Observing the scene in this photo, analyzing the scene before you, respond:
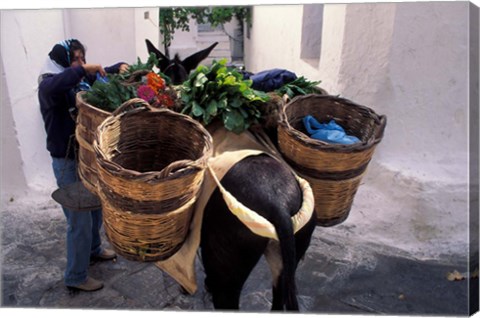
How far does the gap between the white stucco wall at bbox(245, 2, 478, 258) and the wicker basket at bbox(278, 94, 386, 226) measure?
1.70m

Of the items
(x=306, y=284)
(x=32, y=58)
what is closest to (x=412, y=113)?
(x=306, y=284)

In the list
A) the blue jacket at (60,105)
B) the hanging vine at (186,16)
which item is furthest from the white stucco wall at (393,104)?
the hanging vine at (186,16)

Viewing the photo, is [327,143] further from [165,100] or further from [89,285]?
[89,285]

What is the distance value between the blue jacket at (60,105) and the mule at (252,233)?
4.09 feet

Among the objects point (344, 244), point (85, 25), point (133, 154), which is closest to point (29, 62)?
point (85, 25)

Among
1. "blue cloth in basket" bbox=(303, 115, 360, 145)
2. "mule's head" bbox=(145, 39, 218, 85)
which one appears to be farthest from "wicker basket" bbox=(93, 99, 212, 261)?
"mule's head" bbox=(145, 39, 218, 85)

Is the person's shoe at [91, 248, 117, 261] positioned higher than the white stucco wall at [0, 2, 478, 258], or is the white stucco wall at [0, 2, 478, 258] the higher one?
the white stucco wall at [0, 2, 478, 258]

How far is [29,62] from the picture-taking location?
445cm

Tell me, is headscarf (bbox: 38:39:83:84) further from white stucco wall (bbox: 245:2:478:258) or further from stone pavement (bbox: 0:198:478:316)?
white stucco wall (bbox: 245:2:478:258)

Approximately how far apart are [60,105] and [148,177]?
1570 mm

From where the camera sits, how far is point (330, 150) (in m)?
2.17

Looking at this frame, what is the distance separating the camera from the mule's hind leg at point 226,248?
216cm

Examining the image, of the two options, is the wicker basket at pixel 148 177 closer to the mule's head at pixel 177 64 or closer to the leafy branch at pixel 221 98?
the leafy branch at pixel 221 98

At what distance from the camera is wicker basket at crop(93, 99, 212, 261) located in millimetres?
1880
